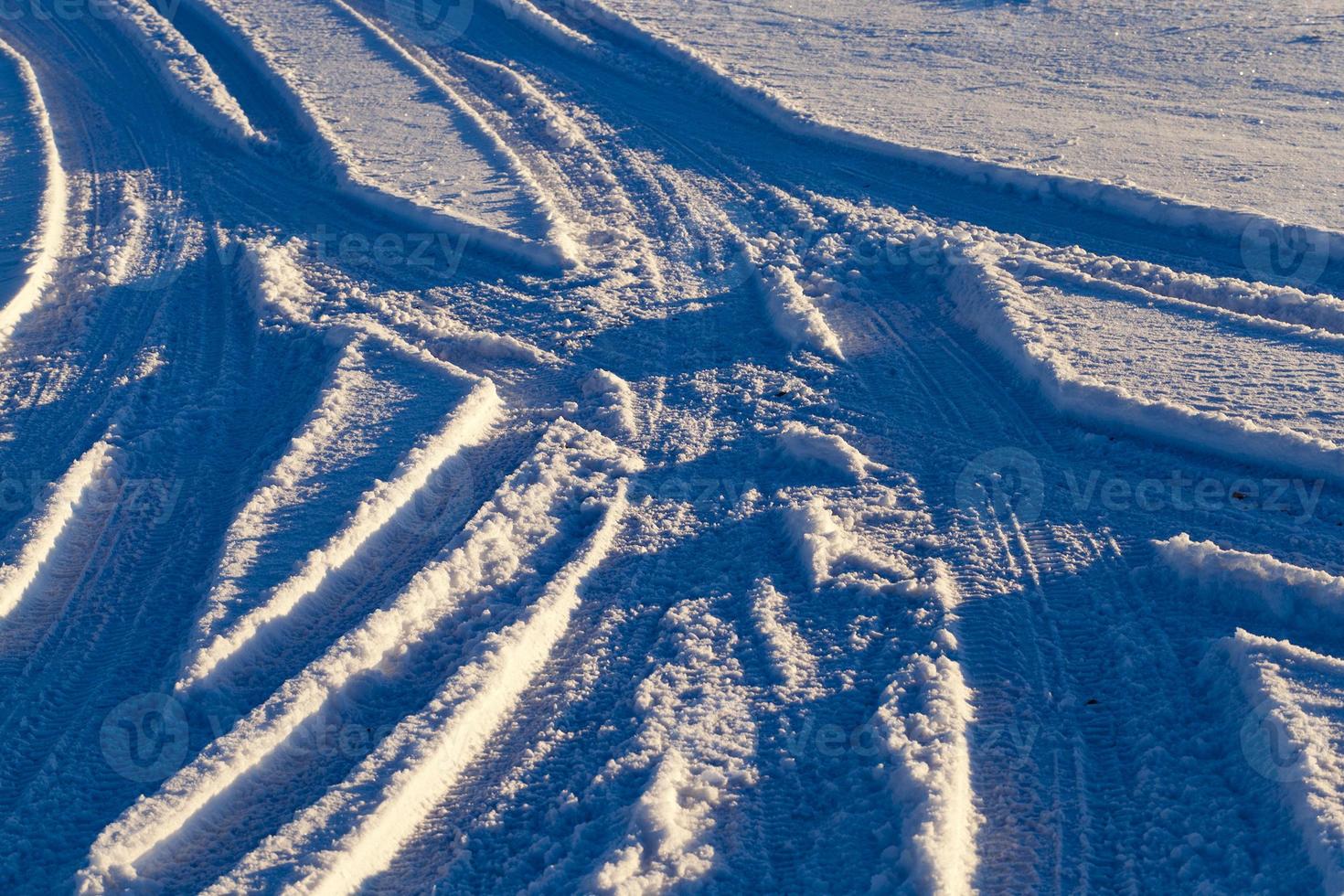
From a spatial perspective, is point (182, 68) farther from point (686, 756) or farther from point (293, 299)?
point (686, 756)

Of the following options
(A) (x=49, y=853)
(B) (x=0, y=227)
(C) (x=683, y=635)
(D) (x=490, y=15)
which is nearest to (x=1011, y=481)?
(C) (x=683, y=635)

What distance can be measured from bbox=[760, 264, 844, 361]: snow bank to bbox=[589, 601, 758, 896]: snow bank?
2.43 meters

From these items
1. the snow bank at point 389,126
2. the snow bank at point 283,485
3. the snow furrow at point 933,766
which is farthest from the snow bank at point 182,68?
the snow furrow at point 933,766

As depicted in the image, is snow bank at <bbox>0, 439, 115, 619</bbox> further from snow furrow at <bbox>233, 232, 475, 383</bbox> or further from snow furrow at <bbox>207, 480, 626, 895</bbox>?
snow furrow at <bbox>207, 480, 626, 895</bbox>

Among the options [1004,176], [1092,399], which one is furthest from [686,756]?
[1004,176]

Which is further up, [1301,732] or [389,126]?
[389,126]

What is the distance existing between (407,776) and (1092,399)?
13.5 feet

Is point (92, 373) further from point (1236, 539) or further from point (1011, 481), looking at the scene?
point (1236, 539)

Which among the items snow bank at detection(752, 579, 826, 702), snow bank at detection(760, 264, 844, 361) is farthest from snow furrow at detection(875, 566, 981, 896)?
snow bank at detection(760, 264, 844, 361)

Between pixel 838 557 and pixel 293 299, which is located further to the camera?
pixel 293 299

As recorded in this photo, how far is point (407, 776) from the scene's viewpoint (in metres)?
4.46

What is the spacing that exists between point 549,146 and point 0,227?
444 cm

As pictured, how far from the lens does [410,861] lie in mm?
4277

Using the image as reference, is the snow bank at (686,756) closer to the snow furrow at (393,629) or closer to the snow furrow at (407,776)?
the snow furrow at (407,776)
